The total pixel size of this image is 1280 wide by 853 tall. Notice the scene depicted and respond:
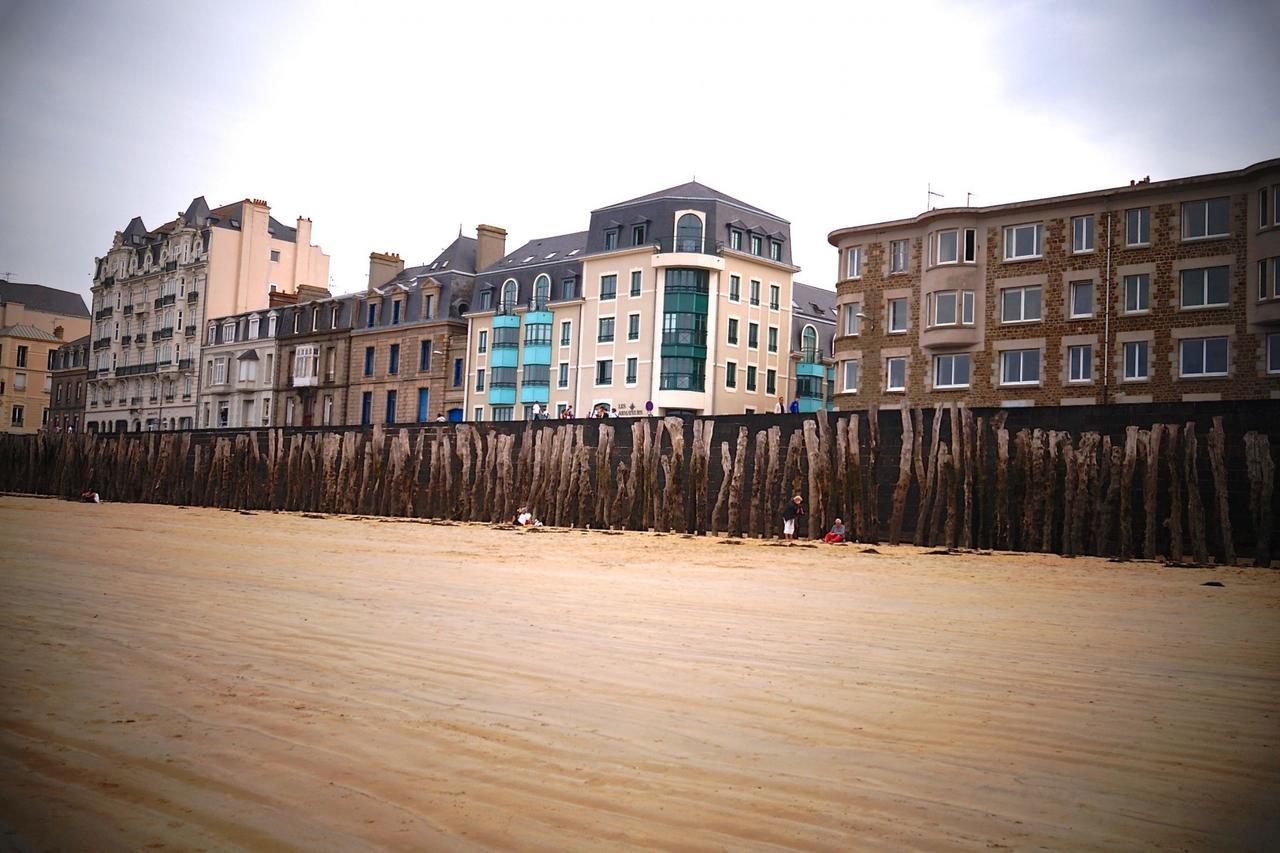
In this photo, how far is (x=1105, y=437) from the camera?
16969 millimetres

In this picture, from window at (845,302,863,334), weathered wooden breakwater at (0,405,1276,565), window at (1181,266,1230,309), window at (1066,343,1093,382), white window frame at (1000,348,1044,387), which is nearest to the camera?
weathered wooden breakwater at (0,405,1276,565)

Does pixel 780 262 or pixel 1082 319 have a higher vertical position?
pixel 780 262

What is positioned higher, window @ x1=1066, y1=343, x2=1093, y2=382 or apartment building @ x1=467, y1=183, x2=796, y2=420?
apartment building @ x1=467, y1=183, x2=796, y2=420

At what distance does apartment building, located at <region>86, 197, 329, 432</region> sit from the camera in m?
72.1

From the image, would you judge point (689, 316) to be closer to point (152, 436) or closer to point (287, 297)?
point (152, 436)

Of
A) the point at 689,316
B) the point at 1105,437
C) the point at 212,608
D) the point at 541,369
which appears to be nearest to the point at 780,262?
the point at 689,316

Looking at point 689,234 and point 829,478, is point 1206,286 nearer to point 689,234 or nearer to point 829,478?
point 829,478

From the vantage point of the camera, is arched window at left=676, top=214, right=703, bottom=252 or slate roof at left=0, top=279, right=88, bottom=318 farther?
slate roof at left=0, top=279, right=88, bottom=318

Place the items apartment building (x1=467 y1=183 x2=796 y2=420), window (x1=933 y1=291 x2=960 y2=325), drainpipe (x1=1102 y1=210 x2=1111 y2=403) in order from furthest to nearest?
apartment building (x1=467 y1=183 x2=796 y2=420), window (x1=933 y1=291 x2=960 y2=325), drainpipe (x1=1102 y1=210 x2=1111 y2=403)

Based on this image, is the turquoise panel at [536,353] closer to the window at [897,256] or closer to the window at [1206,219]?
the window at [897,256]

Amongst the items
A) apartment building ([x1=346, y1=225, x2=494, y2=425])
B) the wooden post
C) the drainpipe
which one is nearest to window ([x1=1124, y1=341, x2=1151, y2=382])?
the drainpipe

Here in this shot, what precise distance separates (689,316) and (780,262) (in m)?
7.43

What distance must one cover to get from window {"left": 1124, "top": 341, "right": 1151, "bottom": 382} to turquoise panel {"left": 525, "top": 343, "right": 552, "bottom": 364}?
103 feet

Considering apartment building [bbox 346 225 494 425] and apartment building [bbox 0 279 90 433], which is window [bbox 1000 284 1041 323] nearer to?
apartment building [bbox 346 225 494 425]
